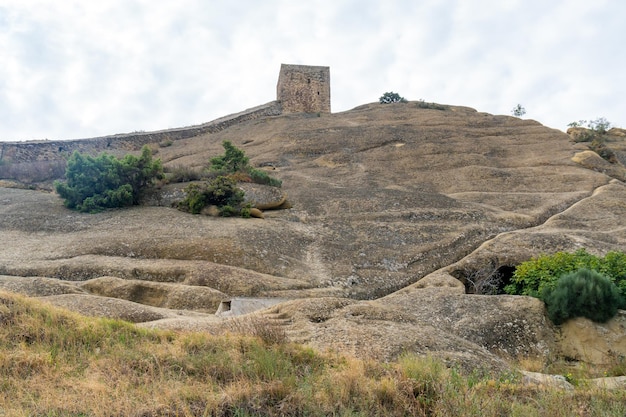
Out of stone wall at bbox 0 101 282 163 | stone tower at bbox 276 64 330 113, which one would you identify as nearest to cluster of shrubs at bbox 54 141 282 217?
stone wall at bbox 0 101 282 163

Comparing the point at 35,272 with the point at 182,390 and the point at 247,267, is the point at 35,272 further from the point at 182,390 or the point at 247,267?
the point at 182,390

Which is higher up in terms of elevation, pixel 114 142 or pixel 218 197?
pixel 114 142

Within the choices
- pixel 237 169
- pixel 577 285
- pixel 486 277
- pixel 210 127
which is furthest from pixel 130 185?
pixel 210 127

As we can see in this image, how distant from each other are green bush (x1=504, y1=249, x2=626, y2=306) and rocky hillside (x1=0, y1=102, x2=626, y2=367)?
1002mm

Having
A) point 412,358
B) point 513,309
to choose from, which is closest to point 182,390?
point 412,358

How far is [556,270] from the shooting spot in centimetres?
1262

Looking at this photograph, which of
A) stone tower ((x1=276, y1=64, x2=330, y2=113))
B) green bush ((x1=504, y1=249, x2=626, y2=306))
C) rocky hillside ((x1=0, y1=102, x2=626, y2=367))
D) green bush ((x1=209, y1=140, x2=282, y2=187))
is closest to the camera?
rocky hillside ((x1=0, y1=102, x2=626, y2=367))

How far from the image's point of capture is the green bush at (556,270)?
12.2m

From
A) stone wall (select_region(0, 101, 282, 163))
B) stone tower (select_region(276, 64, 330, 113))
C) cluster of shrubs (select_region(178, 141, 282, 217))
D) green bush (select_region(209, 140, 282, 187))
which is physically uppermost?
stone tower (select_region(276, 64, 330, 113))

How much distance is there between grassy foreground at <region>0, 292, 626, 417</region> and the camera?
5648 millimetres

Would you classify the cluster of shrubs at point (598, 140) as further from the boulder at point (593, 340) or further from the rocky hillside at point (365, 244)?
the boulder at point (593, 340)

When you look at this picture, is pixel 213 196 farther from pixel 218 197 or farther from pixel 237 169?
pixel 237 169

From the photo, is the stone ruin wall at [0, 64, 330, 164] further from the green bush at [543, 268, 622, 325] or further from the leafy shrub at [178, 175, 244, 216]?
the green bush at [543, 268, 622, 325]

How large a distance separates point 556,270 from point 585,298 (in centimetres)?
160
